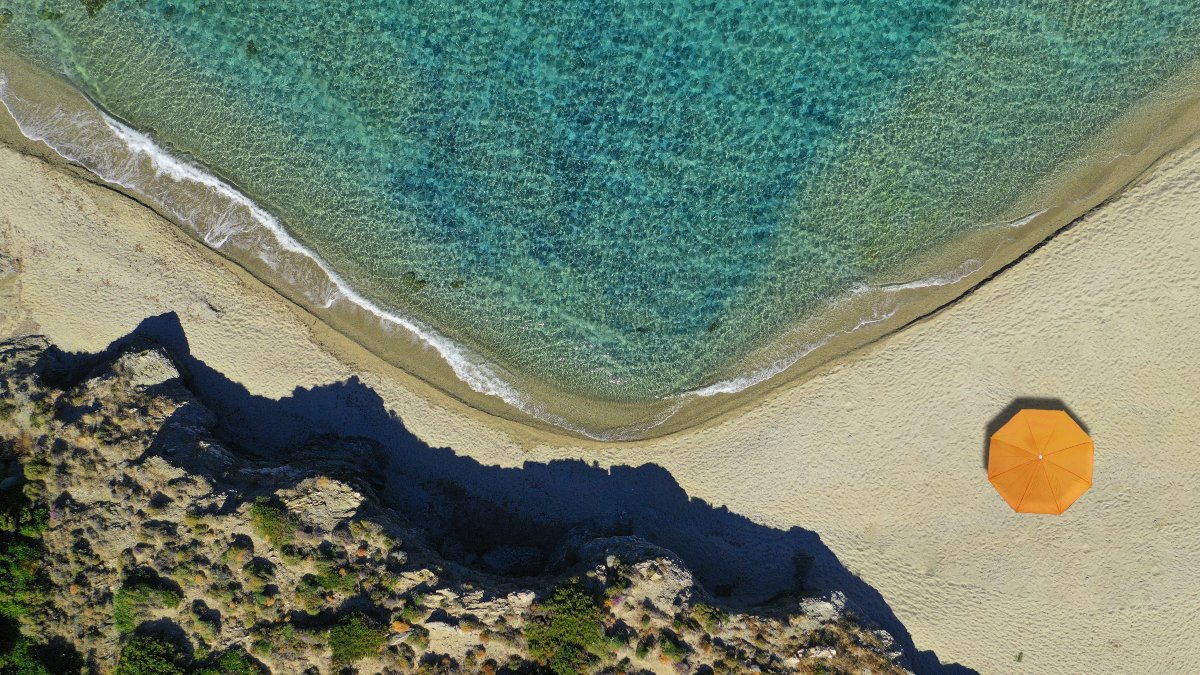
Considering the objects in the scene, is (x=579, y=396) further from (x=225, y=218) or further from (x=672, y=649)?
(x=225, y=218)

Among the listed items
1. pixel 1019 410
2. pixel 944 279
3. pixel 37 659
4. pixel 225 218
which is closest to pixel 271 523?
pixel 37 659

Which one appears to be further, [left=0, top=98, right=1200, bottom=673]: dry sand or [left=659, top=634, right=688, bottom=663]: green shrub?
[left=0, top=98, right=1200, bottom=673]: dry sand

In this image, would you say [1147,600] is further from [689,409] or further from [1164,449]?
[689,409]

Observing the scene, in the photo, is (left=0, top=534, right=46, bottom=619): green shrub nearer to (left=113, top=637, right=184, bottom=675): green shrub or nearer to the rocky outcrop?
the rocky outcrop

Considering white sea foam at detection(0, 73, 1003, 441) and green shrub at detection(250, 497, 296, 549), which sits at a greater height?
white sea foam at detection(0, 73, 1003, 441)

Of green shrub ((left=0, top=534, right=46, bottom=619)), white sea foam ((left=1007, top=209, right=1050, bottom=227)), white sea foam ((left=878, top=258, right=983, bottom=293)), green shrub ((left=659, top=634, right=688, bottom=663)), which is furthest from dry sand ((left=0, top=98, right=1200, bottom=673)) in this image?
green shrub ((left=0, top=534, right=46, bottom=619))

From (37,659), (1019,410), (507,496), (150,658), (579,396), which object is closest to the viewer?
(150,658)

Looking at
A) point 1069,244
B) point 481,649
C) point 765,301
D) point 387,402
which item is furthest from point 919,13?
point 481,649
